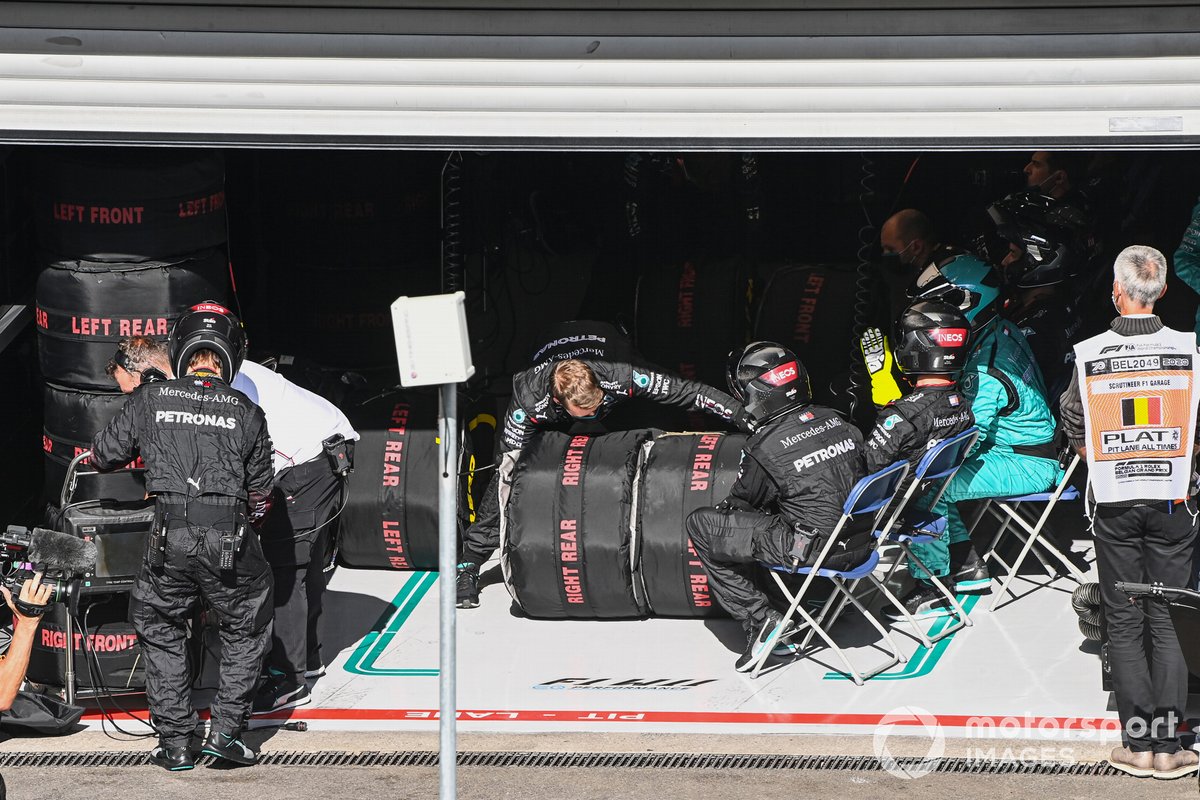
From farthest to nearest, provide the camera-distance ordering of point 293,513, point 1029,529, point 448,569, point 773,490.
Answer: point 1029,529 < point 773,490 < point 293,513 < point 448,569

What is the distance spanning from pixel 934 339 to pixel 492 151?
213 cm

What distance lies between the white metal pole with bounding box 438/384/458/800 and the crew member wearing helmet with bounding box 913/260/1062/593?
361 centimetres

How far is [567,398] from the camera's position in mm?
7391

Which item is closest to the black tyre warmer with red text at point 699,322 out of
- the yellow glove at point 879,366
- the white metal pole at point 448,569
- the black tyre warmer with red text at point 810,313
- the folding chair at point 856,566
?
the black tyre warmer with red text at point 810,313

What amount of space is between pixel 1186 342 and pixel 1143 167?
3.55m

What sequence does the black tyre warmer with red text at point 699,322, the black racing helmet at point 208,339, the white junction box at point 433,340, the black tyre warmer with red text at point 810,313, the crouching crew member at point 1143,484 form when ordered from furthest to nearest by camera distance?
the black tyre warmer with red text at point 699,322, the black tyre warmer with red text at point 810,313, the black racing helmet at point 208,339, the crouching crew member at point 1143,484, the white junction box at point 433,340

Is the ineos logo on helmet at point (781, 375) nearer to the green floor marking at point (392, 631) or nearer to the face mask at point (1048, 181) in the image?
the green floor marking at point (392, 631)

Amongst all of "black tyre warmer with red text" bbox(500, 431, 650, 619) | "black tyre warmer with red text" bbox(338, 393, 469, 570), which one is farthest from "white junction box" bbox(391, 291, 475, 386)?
"black tyre warmer with red text" bbox(338, 393, 469, 570)

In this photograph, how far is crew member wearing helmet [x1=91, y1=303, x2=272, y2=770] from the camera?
19.2ft

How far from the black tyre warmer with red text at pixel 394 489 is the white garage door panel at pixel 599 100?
71.6 inches

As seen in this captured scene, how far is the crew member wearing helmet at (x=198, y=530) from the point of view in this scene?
5.84 meters

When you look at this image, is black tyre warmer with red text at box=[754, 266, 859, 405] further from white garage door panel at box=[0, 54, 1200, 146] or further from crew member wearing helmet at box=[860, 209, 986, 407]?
white garage door panel at box=[0, 54, 1200, 146]

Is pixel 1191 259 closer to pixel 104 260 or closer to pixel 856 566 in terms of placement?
pixel 856 566

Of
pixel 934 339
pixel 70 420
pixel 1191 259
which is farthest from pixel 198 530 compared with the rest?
pixel 1191 259
